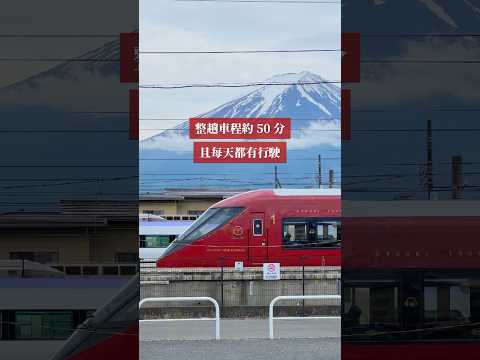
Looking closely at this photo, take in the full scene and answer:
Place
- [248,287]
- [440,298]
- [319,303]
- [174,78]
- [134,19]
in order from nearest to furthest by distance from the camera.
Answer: [134,19] → [440,298] → [174,78] → [319,303] → [248,287]

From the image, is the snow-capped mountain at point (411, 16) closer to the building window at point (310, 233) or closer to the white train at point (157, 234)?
the white train at point (157, 234)

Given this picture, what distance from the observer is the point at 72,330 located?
90.9 inches

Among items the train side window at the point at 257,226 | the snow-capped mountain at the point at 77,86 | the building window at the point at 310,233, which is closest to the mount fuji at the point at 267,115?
the snow-capped mountain at the point at 77,86

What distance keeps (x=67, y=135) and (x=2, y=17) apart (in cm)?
40

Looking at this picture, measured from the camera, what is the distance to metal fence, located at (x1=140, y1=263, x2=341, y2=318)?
3470 mm

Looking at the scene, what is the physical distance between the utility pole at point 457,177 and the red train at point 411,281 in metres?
0.03

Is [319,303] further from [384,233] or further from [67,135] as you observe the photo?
[67,135]

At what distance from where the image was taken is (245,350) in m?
3.16

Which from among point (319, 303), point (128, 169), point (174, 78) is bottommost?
point (319, 303)

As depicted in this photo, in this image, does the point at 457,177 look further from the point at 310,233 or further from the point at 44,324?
the point at 310,233

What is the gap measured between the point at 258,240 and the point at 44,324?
12.8 ft

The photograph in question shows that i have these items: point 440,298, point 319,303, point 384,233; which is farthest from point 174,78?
point 319,303

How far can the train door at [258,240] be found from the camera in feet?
15.6

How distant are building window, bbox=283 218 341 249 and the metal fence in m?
1.98
